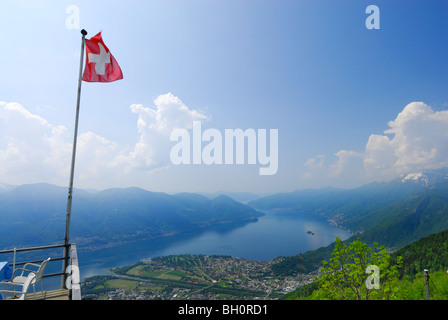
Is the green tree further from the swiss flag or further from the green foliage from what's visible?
the green foliage

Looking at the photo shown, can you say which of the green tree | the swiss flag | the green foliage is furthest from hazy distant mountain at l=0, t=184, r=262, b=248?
the green tree

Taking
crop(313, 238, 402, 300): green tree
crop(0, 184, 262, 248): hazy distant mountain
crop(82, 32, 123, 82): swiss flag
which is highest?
crop(82, 32, 123, 82): swiss flag

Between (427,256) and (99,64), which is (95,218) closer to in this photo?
(427,256)

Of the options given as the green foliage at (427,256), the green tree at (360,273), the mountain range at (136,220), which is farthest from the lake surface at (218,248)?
the green tree at (360,273)

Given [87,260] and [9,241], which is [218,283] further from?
[9,241]

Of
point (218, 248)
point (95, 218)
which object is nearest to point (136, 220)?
point (95, 218)

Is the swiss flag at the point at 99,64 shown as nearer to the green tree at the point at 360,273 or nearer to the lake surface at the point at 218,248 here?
the green tree at the point at 360,273
